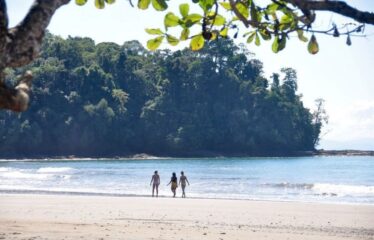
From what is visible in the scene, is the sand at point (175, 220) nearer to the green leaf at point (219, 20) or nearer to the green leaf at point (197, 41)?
the green leaf at point (197, 41)

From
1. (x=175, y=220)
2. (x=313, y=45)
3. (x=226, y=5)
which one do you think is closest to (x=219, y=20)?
(x=226, y=5)

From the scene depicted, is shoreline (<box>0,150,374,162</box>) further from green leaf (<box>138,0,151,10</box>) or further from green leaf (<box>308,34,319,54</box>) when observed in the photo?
green leaf (<box>308,34,319,54</box>)

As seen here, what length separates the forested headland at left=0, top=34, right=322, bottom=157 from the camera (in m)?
73.6

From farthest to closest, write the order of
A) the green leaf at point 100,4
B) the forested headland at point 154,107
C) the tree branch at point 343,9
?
1. the forested headland at point 154,107
2. the green leaf at point 100,4
3. the tree branch at point 343,9

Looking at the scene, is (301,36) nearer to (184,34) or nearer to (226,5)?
(226,5)

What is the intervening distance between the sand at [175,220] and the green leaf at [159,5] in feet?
18.2

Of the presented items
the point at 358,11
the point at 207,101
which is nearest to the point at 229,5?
the point at 358,11

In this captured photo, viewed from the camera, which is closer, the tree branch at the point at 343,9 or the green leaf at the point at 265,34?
the tree branch at the point at 343,9

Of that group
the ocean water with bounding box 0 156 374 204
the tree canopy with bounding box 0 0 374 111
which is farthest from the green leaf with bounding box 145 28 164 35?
the ocean water with bounding box 0 156 374 204

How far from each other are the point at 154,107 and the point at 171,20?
3014 inches

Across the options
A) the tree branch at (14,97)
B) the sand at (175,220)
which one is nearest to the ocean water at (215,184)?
→ the sand at (175,220)

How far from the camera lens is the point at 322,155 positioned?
295 ft

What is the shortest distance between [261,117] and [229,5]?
82156mm

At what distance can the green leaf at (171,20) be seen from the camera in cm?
334
